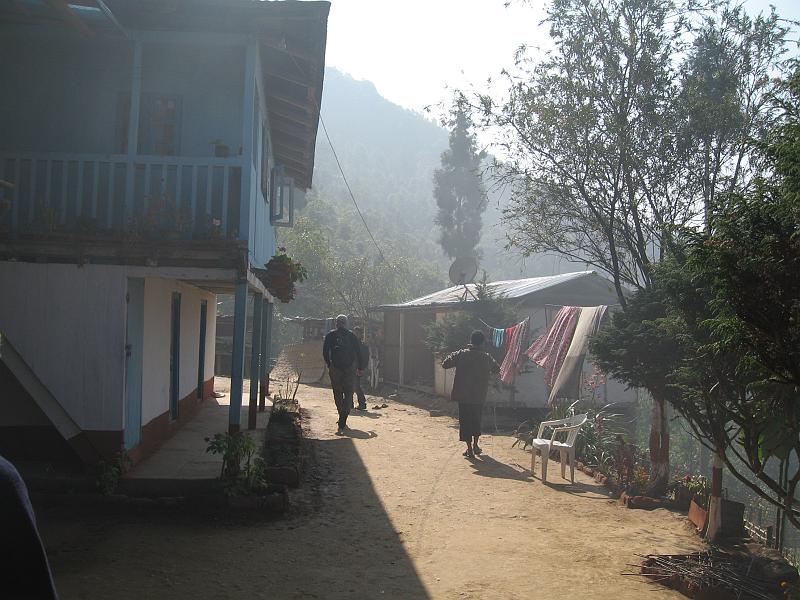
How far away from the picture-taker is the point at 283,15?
7703 millimetres

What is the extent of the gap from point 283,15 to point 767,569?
704 centimetres

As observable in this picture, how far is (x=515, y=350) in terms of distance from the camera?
44.1 ft

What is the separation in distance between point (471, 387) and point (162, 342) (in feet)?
15.3

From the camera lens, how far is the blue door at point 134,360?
7695 millimetres

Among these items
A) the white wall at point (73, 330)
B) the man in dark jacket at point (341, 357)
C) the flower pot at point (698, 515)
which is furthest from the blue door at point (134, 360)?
the flower pot at point (698, 515)

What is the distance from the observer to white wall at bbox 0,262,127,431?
7.25m

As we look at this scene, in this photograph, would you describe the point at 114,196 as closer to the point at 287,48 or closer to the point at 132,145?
the point at 132,145

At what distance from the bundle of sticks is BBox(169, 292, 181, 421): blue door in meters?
7.36

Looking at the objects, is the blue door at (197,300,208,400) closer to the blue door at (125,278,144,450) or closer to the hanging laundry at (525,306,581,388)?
the blue door at (125,278,144,450)

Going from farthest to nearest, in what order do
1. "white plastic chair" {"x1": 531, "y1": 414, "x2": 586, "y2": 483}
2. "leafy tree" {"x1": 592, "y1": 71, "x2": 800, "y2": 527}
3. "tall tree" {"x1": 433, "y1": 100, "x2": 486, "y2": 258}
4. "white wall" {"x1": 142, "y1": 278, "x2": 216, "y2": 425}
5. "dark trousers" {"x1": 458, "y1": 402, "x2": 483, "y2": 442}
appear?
1. "tall tree" {"x1": 433, "y1": 100, "x2": 486, "y2": 258}
2. "dark trousers" {"x1": 458, "y1": 402, "x2": 483, "y2": 442}
3. "white plastic chair" {"x1": 531, "y1": 414, "x2": 586, "y2": 483}
4. "white wall" {"x1": 142, "y1": 278, "x2": 216, "y2": 425}
5. "leafy tree" {"x1": 592, "y1": 71, "x2": 800, "y2": 527}

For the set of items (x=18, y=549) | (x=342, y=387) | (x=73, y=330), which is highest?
(x=18, y=549)

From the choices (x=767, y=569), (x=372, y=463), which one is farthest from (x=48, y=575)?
Answer: (x=372, y=463)

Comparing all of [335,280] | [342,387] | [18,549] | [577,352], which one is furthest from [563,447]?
[335,280]

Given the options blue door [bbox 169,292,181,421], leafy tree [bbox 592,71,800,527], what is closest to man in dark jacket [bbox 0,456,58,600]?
leafy tree [bbox 592,71,800,527]
